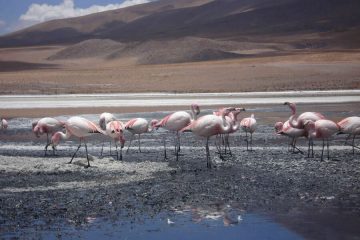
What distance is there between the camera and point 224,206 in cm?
963

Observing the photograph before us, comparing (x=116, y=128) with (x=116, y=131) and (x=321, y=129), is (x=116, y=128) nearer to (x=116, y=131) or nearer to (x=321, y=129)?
(x=116, y=131)

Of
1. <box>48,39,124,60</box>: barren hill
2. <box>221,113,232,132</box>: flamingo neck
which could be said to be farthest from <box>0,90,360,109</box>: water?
<box>48,39,124,60</box>: barren hill

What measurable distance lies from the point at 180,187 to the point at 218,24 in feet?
347

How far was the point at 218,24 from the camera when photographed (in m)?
115

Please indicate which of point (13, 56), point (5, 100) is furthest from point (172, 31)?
point (5, 100)

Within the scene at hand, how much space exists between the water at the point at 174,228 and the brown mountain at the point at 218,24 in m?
64.8

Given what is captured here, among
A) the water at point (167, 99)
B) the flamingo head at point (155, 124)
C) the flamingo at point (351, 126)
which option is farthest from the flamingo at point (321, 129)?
the water at point (167, 99)

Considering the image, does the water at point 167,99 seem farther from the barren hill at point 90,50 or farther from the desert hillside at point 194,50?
the barren hill at point 90,50

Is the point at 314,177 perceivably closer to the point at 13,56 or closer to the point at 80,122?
the point at 80,122

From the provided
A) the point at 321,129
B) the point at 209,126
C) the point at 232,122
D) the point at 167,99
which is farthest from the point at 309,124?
the point at 167,99

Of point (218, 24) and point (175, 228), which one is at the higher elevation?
point (218, 24)

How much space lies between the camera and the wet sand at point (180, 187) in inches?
353

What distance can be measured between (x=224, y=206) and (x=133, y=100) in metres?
19.8

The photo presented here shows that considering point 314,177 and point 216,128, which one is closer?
point 314,177
